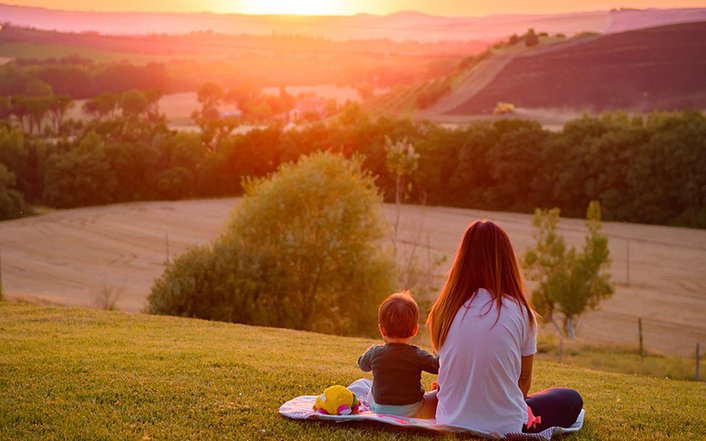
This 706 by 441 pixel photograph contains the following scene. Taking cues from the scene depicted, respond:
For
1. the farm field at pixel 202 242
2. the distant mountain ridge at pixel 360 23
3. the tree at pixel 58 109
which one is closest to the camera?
the farm field at pixel 202 242

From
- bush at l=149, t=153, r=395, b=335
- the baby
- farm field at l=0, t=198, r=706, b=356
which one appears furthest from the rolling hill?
the baby

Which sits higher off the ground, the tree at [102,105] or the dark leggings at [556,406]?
the tree at [102,105]

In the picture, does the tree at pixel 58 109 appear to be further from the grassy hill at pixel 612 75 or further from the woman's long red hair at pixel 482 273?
the woman's long red hair at pixel 482 273

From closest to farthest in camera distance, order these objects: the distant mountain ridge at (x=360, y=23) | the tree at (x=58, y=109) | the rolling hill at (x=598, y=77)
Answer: the tree at (x=58, y=109)
the rolling hill at (x=598, y=77)
the distant mountain ridge at (x=360, y=23)

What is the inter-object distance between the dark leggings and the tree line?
5299 cm

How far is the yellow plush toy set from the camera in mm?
7211

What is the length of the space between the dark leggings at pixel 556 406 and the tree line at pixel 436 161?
53.0 metres

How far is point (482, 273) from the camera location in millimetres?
6508

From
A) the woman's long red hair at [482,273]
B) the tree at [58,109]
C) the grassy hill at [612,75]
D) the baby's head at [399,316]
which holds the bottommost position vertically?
the baby's head at [399,316]

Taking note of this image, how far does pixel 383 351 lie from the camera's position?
7102mm

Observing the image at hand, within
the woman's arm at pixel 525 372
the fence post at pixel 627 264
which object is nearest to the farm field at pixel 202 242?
the fence post at pixel 627 264

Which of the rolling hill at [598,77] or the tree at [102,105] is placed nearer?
the tree at [102,105]

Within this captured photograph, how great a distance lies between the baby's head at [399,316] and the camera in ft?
22.5

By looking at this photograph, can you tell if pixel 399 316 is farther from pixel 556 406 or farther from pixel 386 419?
pixel 556 406
